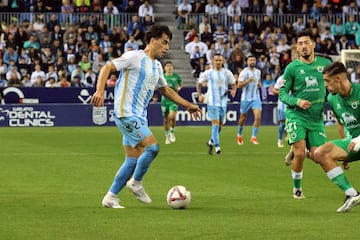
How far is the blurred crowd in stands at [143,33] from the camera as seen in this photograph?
3709 cm

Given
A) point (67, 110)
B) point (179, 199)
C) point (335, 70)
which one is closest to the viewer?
point (335, 70)

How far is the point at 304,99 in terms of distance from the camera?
44.1ft

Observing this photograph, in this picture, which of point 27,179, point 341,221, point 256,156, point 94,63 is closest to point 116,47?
point 94,63

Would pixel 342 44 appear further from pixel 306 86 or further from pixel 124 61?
pixel 124 61

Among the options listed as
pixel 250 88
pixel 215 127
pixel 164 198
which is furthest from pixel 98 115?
pixel 164 198

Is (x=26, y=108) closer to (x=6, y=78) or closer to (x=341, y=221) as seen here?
(x=6, y=78)

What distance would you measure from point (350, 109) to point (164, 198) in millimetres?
3000

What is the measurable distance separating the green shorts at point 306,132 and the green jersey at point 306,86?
8 centimetres

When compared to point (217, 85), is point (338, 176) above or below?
above

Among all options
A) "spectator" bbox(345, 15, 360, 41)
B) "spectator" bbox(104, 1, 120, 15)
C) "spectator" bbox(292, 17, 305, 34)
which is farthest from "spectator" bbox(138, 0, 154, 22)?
"spectator" bbox(345, 15, 360, 41)

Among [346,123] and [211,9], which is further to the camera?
[211,9]

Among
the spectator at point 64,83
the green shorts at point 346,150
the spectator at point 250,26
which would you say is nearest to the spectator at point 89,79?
the spectator at point 64,83

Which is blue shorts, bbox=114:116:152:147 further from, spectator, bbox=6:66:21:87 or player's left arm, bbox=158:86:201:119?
spectator, bbox=6:66:21:87

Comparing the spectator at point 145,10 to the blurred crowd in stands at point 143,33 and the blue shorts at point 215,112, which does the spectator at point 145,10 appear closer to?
the blurred crowd in stands at point 143,33
